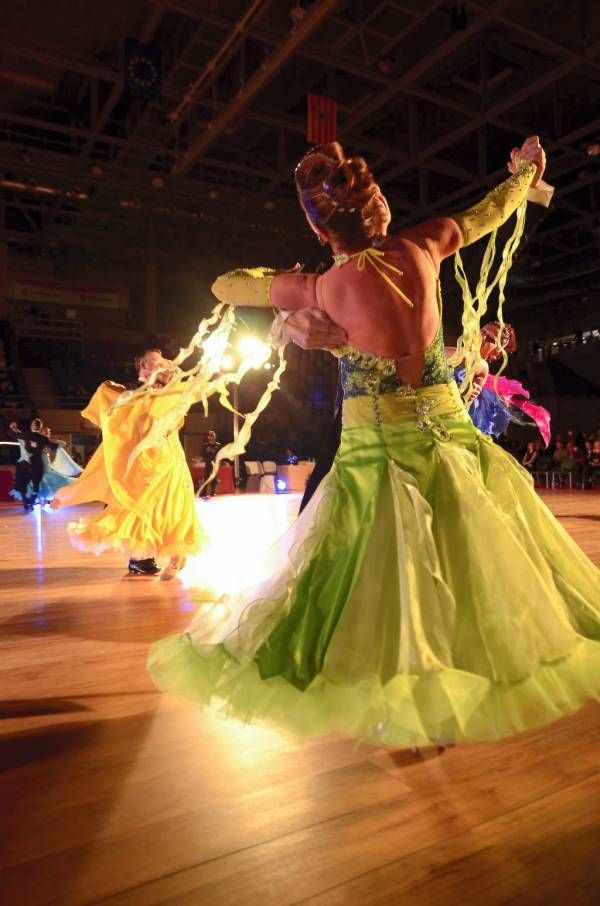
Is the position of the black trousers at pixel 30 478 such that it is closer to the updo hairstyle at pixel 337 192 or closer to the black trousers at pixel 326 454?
the black trousers at pixel 326 454

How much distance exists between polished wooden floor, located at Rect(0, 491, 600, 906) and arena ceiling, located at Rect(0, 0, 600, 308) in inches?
278

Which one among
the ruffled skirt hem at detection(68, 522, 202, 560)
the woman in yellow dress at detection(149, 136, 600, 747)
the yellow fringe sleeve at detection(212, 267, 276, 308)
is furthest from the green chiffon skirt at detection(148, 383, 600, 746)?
the ruffled skirt hem at detection(68, 522, 202, 560)

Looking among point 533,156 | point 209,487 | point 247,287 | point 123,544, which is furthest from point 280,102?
point 247,287

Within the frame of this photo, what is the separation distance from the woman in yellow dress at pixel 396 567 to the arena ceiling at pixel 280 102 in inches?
246

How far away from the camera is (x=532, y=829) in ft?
4.17

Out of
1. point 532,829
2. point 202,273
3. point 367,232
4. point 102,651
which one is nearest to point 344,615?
point 532,829

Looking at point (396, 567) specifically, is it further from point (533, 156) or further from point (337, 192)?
point (533, 156)

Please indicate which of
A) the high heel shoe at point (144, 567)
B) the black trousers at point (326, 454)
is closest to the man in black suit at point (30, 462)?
the high heel shoe at point (144, 567)

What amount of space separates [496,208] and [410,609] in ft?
3.73

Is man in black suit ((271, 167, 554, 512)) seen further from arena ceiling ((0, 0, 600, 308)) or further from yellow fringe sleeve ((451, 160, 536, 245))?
arena ceiling ((0, 0, 600, 308))

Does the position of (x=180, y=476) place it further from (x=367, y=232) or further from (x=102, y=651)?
(x=367, y=232)

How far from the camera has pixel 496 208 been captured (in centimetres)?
183

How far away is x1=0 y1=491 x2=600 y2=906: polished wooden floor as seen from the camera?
1.12 m

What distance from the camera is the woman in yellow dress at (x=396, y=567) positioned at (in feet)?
4.44
